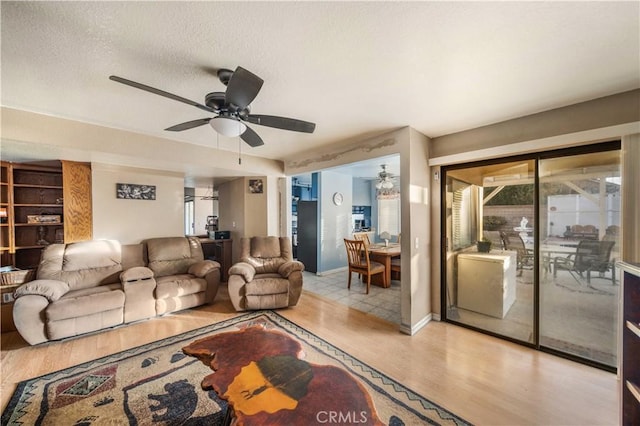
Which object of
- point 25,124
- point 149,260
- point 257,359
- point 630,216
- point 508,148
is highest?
point 25,124

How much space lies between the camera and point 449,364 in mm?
2324

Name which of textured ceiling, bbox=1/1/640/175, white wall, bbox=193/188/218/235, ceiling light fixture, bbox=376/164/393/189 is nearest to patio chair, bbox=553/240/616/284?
textured ceiling, bbox=1/1/640/175

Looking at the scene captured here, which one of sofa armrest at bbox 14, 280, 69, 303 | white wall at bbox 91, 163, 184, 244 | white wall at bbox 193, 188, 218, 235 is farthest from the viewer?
white wall at bbox 193, 188, 218, 235

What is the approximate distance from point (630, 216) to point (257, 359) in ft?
10.6

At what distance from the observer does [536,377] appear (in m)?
2.14

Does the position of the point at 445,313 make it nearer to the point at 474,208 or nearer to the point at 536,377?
the point at 536,377

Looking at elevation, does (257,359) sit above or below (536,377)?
above

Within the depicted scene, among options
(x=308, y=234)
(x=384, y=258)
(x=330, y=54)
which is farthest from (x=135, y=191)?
(x=384, y=258)

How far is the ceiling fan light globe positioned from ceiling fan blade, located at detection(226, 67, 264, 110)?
5.9 inches

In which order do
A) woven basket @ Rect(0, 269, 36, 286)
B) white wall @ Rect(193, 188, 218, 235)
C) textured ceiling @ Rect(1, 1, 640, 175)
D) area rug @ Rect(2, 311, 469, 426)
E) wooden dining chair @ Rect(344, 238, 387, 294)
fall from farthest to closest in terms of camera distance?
white wall @ Rect(193, 188, 218, 235)
wooden dining chair @ Rect(344, 238, 387, 294)
woven basket @ Rect(0, 269, 36, 286)
area rug @ Rect(2, 311, 469, 426)
textured ceiling @ Rect(1, 1, 640, 175)

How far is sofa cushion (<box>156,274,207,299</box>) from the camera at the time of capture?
3309 millimetres

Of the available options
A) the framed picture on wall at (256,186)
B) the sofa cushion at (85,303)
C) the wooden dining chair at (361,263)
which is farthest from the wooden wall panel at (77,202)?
the wooden dining chair at (361,263)

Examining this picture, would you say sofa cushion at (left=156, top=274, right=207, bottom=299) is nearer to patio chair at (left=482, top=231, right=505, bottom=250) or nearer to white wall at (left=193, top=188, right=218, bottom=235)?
patio chair at (left=482, top=231, right=505, bottom=250)

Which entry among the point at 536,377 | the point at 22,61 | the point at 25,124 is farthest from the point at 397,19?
the point at 25,124
